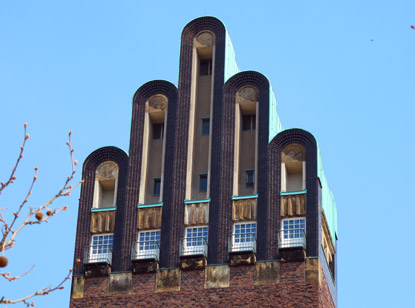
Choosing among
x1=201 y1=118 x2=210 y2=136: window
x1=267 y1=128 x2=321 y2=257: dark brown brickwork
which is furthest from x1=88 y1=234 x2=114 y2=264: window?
x1=267 y1=128 x2=321 y2=257: dark brown brickwork

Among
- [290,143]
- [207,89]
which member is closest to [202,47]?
[207,89]

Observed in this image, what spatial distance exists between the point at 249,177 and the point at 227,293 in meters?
7.70

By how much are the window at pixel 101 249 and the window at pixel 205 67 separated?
40.2 ft

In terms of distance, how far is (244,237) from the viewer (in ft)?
167

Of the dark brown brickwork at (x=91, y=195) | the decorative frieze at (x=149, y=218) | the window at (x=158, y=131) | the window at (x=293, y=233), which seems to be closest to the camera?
the window at (x=293, y=233)

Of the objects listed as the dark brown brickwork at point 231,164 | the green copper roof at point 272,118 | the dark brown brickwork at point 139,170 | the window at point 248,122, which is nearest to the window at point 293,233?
the dark brown brickwork at point 231,164

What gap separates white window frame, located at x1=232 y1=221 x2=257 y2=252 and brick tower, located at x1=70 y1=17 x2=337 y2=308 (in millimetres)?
67

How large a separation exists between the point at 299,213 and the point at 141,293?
10155mm

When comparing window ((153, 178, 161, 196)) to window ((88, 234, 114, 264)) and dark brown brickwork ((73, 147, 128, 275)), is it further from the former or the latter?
window ((88, 234, 114, 264))

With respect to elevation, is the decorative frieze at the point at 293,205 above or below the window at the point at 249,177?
below

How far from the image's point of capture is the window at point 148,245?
170ft

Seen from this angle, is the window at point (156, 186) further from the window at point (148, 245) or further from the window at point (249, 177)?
the window at point (249, 177)

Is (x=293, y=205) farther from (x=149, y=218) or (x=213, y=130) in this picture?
(x=149, y=218)

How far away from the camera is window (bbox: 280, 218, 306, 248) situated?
49.9 meters
